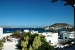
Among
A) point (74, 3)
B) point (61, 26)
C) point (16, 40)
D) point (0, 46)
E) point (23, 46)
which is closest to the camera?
point (74, 3)

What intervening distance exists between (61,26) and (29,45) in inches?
5009

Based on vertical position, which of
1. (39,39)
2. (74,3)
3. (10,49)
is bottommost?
(10,49)

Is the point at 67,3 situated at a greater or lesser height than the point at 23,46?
greater

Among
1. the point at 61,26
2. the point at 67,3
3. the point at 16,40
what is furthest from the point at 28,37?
the point at 61,26

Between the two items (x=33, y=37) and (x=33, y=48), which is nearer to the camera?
(x=33, y=48)

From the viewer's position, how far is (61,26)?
14288cm

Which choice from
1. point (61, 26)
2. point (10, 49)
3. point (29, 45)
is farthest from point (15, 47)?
point (61, 26)

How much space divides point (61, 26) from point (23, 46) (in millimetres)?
127272

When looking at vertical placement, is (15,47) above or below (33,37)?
below

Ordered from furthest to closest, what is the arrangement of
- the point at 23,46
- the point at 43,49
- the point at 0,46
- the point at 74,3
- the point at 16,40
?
the point at 16,40, the point at 23,46, the point at 0,46, the point at 43,49, the point at 74,3

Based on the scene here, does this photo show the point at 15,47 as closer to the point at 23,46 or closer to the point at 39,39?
the point at 23,46

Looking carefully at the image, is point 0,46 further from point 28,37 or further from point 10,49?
point 28,37

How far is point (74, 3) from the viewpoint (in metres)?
11.9

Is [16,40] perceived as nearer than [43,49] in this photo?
No
